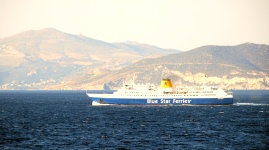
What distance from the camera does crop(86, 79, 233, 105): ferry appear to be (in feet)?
508

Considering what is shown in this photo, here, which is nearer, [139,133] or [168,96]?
[139,133]

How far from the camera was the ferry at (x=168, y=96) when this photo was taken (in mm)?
154875

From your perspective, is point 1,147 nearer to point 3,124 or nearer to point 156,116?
point 3,124

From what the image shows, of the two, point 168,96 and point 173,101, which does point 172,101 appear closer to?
point 173,101

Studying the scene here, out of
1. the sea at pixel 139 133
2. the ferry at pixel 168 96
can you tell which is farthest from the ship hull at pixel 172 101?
the sea at pixel 139 133

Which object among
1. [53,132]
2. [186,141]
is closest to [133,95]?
[53,132]

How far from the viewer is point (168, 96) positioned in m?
157

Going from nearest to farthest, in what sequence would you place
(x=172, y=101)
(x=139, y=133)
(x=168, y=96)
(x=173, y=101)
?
1. (x=139, y=133)
2. (x=168, y=96)
3. (x=172, y=101)
4. (x=173, y=101)

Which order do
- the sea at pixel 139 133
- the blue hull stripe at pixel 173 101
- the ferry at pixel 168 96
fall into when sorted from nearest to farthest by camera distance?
the sea at pixel 139 133 → the ferry at pixel 168 96 → the blue hull stripe at pixel 173 101

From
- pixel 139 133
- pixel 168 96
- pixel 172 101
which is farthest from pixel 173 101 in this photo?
pixel 139 133

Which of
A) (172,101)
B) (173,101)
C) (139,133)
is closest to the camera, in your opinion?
(139,133)

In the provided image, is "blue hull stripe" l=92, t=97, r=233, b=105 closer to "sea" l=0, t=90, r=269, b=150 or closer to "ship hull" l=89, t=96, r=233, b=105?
"ship hull" l=89, t=96, r=233, b=105

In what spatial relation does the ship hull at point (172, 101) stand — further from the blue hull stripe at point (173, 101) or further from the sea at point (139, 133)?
the sea at point (139, 133)

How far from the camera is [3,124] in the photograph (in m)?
104
